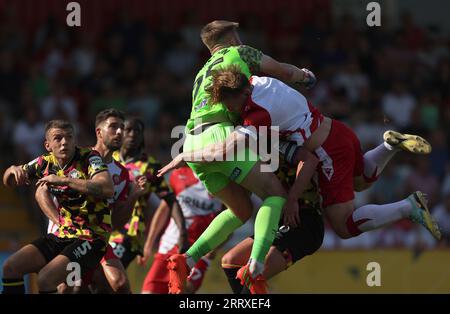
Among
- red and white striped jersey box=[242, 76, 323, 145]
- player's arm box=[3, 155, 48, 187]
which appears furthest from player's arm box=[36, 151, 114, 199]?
red and white striped jersey box=[242, 76, 323, 145]

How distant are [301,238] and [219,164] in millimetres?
1005

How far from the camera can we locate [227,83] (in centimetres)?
756

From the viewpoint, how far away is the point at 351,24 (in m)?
16.6

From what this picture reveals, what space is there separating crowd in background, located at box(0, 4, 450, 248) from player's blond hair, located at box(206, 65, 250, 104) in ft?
19.3

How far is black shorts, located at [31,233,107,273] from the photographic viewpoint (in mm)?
7875

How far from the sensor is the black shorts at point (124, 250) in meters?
9.51

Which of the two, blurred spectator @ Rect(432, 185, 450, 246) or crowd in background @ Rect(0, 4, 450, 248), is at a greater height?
crowd in background @ Rect(0, 4, 450, 248)

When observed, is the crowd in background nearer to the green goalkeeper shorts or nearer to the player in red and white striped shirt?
the player in red and white striped shirt

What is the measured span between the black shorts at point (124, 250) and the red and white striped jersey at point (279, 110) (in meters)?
2.30

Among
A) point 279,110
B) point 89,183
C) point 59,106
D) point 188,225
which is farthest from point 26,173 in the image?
point 59,106

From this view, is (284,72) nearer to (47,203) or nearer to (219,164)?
(219,164)
